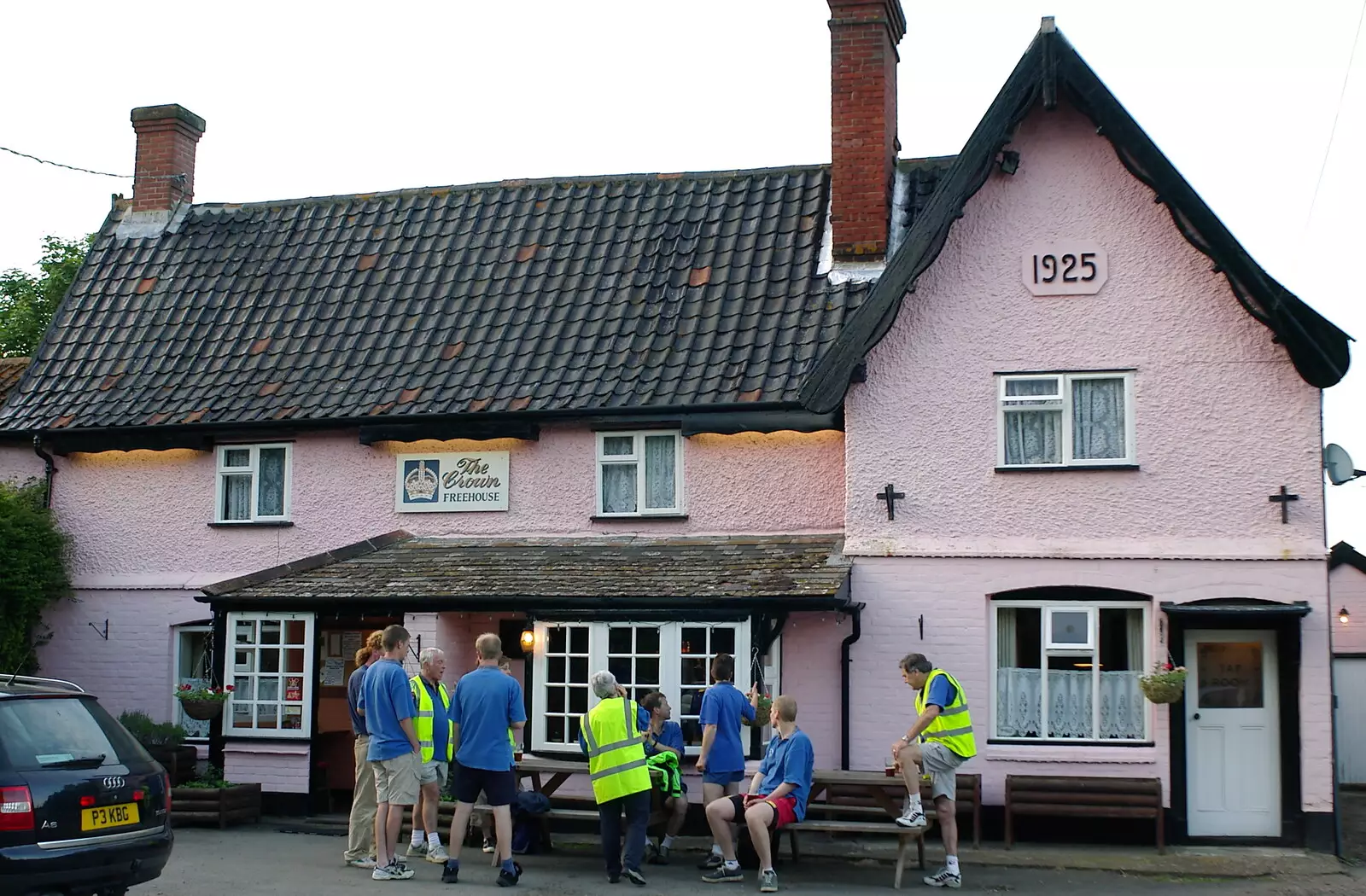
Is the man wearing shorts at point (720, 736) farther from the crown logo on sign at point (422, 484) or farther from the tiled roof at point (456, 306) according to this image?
the crown logo on sign at point (422, 484)

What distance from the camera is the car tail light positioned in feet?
31.9

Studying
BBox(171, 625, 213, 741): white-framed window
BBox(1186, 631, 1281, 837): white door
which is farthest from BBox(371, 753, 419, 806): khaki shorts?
BBox(1186, 631, 1281, 837): white door

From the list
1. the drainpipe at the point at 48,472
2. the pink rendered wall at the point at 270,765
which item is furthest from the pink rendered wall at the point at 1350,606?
the drainpipe at the point at 48,472

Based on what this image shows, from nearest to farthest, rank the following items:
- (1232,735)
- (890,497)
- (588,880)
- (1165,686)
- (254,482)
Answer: (588,880) < (1165,686) < (1232,735) < (890,497) < (254,482)

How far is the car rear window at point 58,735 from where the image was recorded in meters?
10.1

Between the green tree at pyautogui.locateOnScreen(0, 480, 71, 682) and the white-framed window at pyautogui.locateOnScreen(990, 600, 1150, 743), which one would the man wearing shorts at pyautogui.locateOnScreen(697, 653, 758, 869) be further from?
the green tree at pyautogui.locateOnScreen(0, 480, 71, 682)

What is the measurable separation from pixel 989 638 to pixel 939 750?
299cm

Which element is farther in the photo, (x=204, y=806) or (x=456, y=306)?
(x=456, y=306)

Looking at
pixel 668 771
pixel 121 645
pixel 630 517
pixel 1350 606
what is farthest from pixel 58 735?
pixel 1350 606

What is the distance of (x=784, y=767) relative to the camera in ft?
41.6

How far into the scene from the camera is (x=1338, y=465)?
15633 mm

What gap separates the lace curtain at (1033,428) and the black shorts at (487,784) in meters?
6.27

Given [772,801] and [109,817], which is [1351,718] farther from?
[109,817]

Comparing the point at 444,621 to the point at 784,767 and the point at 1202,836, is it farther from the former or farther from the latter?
the point at 1202,836
